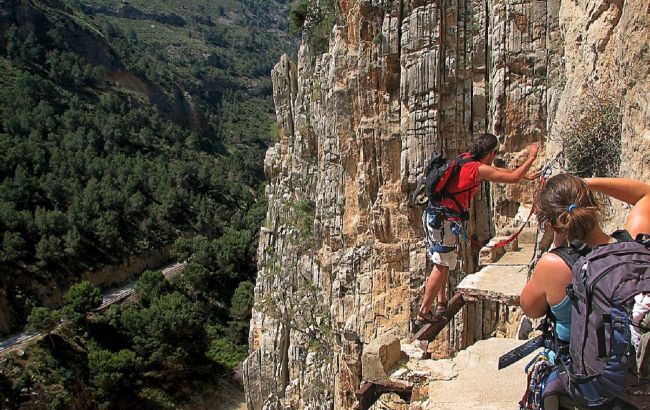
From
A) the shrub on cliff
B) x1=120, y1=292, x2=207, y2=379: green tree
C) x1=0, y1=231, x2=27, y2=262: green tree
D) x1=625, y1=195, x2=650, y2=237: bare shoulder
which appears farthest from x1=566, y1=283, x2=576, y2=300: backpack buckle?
x1=0, y1=231, x2=27, y2=262: green tree

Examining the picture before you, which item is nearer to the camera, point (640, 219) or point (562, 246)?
point (562, 246)

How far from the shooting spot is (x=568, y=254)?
2.42 meters

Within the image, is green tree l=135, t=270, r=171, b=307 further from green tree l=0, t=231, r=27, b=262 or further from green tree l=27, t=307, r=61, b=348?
green tree l=0, t=231, r=27, b=262

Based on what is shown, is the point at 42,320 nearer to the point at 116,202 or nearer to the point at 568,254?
the point at 116,202

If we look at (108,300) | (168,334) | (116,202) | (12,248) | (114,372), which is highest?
(116,202)

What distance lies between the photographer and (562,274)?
240 centimetres

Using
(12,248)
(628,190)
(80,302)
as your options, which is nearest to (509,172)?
(628,190)

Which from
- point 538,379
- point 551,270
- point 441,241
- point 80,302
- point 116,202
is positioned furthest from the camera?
point 116,202

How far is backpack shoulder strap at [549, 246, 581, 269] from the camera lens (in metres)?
2.38

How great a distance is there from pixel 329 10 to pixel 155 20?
8816 centimetres

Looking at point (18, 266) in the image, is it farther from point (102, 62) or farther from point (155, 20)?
point (155, 20)

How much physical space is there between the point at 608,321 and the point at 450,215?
3439mm

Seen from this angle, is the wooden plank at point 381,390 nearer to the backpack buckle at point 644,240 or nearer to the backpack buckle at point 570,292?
the backpack buckle at point 570,292

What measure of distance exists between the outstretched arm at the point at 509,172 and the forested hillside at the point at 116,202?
1805 centimetres
